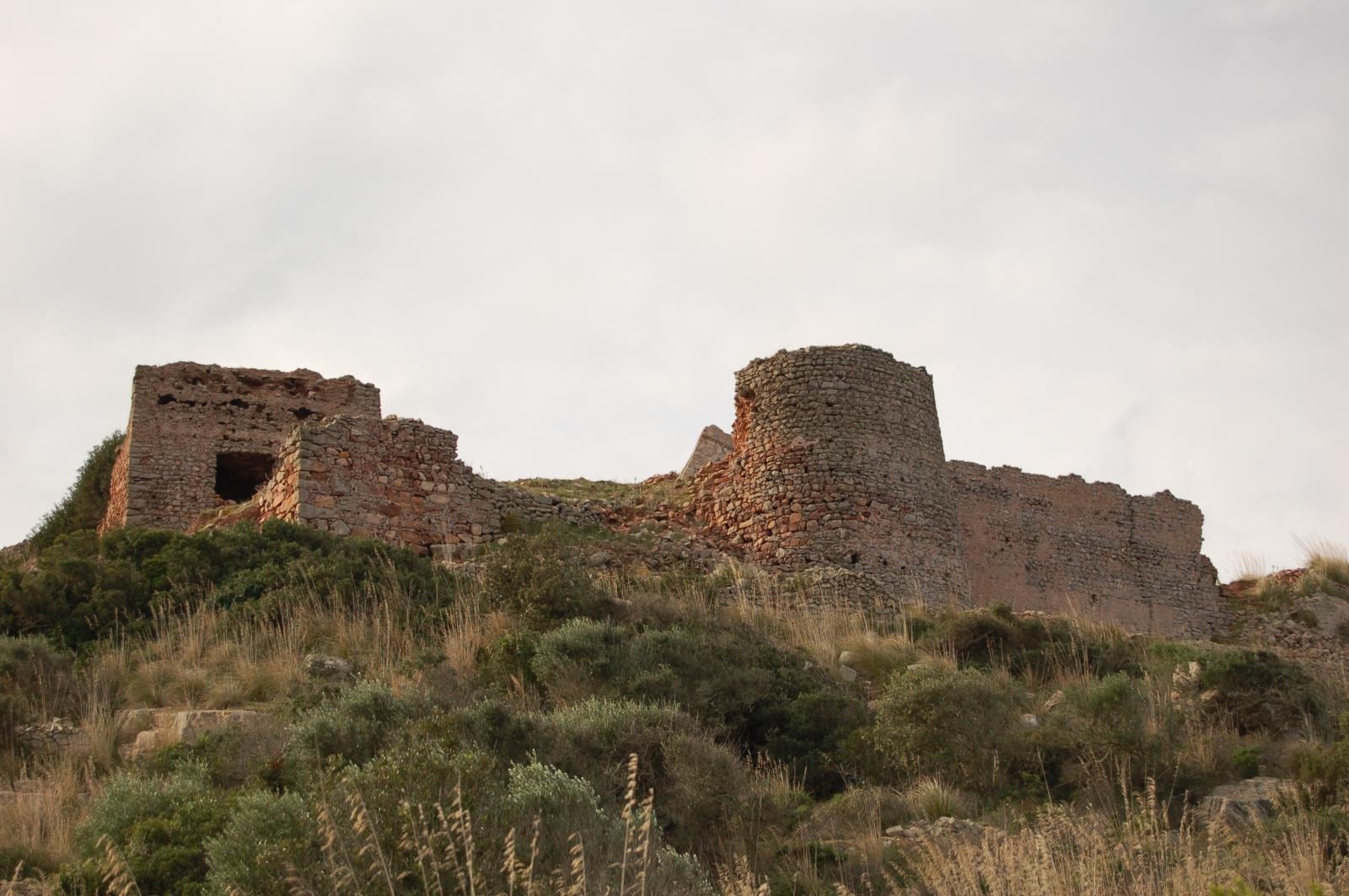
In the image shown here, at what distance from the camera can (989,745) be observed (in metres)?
9.11

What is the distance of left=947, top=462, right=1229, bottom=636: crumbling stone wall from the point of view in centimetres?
2070

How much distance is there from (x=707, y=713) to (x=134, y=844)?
4032mm

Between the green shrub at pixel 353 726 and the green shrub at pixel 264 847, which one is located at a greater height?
the green shrub at pixel 353 726

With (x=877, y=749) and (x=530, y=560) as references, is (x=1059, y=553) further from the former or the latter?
(x=877, y=749)

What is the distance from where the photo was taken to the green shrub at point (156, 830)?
6.43 meters

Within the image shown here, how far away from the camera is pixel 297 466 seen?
15.2 metres

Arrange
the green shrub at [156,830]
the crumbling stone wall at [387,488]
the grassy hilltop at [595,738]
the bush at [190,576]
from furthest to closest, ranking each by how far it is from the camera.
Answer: the crumbling stone wall at [387,488]
the bush at [190,576]
the green shrub at [156,830]
the grassy hilltop at [595,738]

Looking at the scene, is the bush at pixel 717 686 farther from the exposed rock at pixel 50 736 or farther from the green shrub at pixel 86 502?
the green shrub at pixel 86 502

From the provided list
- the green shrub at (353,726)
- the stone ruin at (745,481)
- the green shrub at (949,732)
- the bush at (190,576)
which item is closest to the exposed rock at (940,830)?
the green shrub at (949,732)

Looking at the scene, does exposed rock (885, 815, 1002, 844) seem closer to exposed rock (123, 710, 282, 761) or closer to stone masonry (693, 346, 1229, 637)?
exposed rock (123, 710, 282, 761)

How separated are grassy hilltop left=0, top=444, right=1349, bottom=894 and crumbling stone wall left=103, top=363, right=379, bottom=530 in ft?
12.9

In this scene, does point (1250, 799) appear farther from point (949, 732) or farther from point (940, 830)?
point (940, 830)

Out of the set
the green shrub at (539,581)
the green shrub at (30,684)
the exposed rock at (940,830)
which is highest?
the green shrub at (539,581)

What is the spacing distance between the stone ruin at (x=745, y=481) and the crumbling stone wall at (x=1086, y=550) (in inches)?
1.9
